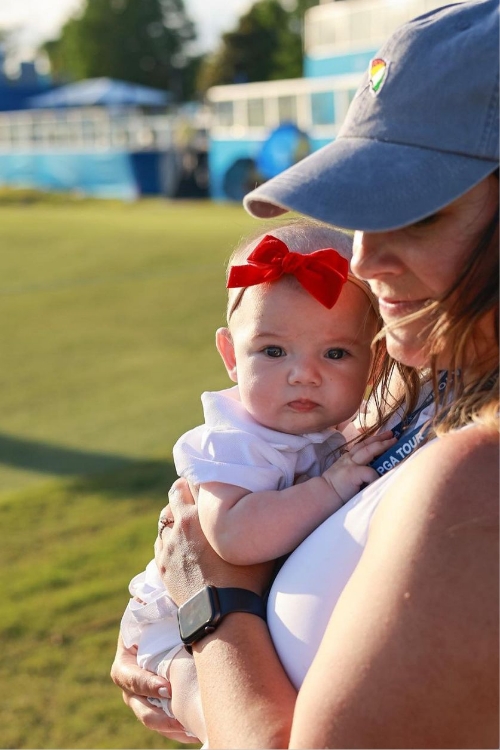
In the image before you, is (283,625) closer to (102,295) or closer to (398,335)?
(398,335)

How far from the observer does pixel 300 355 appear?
6.51ft

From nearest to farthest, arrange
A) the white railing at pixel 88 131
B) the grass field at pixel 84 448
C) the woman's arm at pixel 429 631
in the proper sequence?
the woman's arm at pixel 429 631 < the grass field at pixel 84 448 < the white railing at pixel 88 131

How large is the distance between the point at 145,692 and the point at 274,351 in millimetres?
748

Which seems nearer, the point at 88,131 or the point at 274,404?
the point at 274,404

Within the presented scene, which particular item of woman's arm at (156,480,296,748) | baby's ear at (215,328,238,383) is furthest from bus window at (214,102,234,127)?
woman's arm at (156,480,296,748)

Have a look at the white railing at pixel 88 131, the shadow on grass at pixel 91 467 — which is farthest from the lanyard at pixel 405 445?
the white railing at pixel 88 131

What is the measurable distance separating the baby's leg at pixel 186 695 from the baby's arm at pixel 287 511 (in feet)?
0.85

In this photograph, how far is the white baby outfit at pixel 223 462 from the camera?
1.90 metres

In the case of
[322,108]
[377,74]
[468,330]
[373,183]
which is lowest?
[322,108]

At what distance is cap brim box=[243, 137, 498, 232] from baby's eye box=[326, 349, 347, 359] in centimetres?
45

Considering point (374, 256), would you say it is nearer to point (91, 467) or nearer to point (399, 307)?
Result: point (399, 307)

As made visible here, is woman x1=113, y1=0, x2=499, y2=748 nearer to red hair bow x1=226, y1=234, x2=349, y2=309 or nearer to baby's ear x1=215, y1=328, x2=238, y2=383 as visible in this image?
red hair bow x1=226, y1=234, x2=349, y2=309

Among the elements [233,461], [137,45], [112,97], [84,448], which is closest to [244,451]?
[233,461]

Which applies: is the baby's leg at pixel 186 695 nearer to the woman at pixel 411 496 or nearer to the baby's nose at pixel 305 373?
the woman at pixel 411 496
